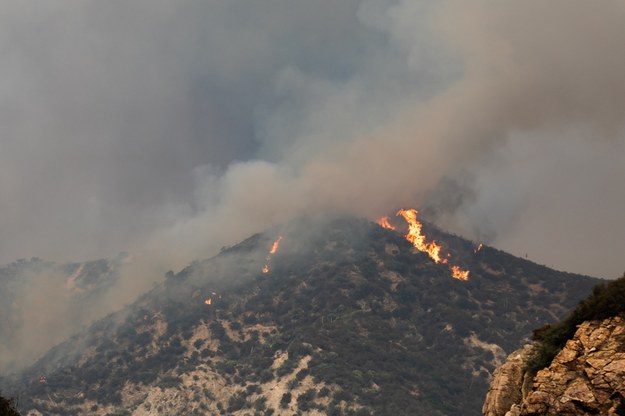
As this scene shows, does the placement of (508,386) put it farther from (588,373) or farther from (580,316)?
(588,373)

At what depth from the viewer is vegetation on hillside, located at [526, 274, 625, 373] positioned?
43.2 m

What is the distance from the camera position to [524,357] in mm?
51062

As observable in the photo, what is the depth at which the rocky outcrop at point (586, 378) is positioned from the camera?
38.4m

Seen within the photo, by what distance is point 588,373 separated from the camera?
132 ft

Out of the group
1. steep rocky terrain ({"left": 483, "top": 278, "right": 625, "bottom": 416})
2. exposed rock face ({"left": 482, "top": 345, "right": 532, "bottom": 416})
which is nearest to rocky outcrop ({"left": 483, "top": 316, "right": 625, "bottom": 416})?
steep rocky terrain ({"left": 483, "top": 278, "right": 625, "bottom": 416})

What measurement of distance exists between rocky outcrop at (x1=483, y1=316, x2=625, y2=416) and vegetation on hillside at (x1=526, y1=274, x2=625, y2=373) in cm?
81

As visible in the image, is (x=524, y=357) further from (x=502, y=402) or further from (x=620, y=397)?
(x=620, y=397)

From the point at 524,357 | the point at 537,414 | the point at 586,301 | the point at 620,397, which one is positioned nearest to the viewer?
the point at 620,397

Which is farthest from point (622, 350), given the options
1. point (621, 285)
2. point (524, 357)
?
point (524, 357)

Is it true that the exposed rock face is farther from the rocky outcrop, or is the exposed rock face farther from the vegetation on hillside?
the rocky outcrop

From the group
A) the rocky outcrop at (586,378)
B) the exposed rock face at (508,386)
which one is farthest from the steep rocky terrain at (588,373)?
the exposed rock face at (508,386)

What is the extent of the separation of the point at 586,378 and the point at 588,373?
12.2 inches

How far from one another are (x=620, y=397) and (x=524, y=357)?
43.9 ft

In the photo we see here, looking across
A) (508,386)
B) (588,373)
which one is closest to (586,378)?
(588,373)
